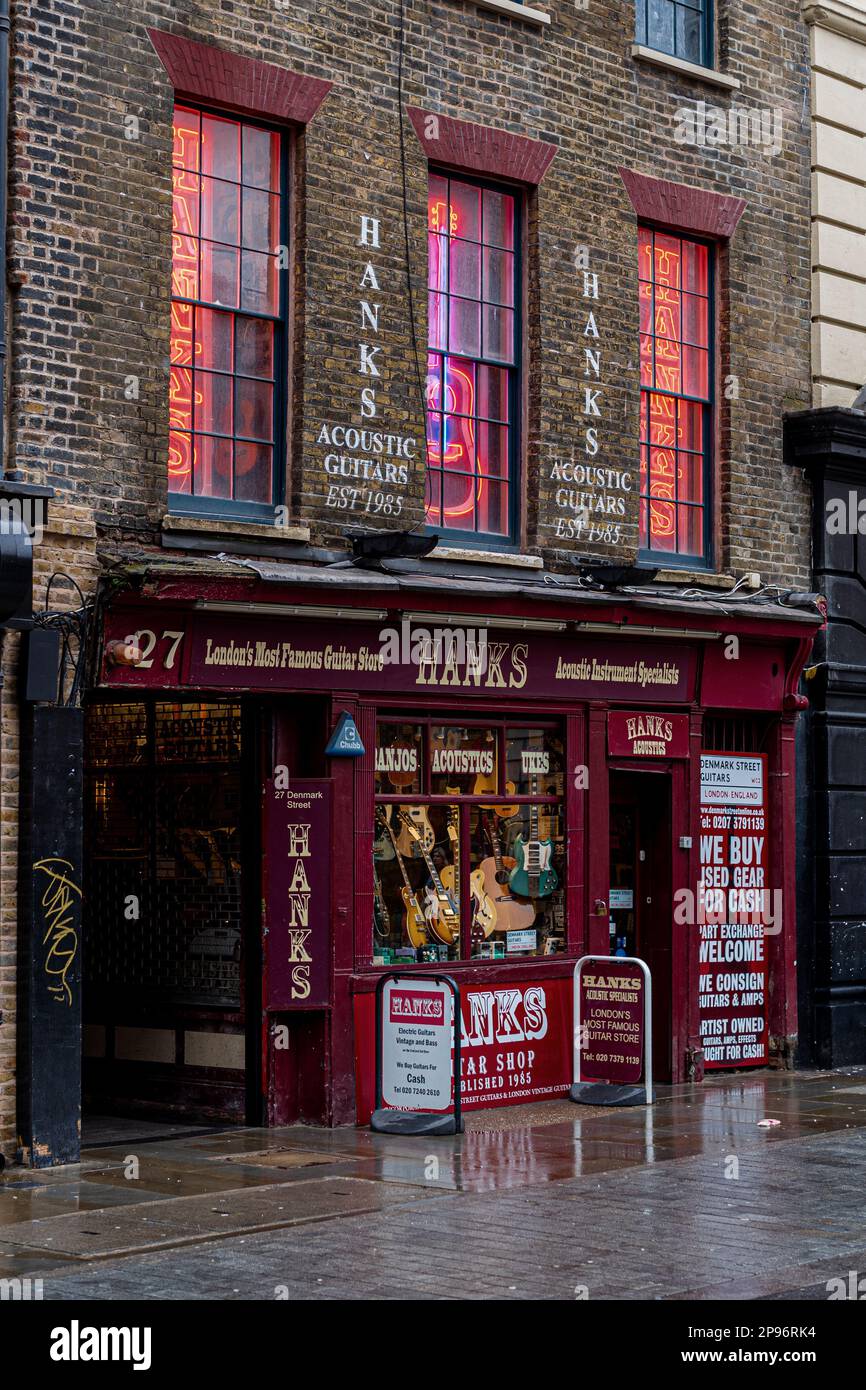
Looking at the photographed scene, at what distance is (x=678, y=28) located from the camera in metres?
16.7

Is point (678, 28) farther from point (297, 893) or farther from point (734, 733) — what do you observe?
point (297, 893)

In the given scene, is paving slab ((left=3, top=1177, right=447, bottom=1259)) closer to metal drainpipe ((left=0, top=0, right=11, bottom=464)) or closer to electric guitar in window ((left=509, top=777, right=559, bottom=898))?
electric guitar in window ((left=509, top=777, right=559, bottom=898))

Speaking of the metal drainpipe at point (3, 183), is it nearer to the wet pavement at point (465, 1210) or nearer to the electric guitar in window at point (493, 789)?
the wet pavement at point (465, 1210)

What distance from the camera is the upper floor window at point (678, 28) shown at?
1639 centimetres

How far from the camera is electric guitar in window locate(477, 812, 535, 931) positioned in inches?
581

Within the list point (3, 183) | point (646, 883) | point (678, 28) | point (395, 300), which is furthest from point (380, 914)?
point (678, 28)

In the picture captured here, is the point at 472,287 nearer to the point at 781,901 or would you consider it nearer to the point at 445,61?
the point at 445,61

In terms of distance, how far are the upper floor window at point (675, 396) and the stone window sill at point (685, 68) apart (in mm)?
1384

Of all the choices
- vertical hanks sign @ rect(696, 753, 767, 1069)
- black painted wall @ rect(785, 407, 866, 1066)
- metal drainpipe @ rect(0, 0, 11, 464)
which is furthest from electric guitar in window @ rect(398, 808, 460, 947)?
metal drainpipe @ rect(0, 0, 11, 464)

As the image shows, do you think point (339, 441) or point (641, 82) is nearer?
point (339, 441)

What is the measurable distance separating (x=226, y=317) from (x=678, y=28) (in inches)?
234

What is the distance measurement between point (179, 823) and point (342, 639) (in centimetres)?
192

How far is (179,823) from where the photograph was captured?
46.0 ft
